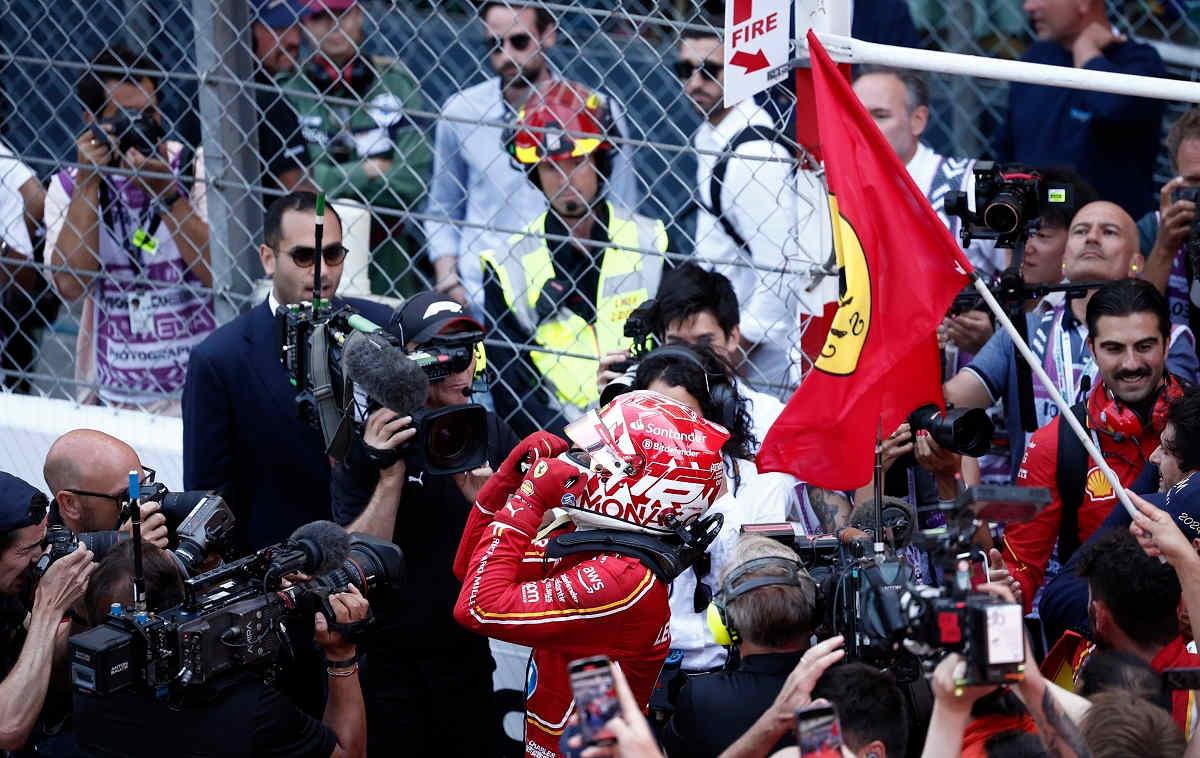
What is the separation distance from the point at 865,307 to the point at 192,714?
1.76 m

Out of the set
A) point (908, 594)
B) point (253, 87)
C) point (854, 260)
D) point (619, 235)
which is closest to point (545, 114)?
point (619, 235)

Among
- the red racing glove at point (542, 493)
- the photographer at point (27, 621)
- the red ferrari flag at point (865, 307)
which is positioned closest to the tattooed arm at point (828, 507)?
the red ferrari flag at point (865, 307)

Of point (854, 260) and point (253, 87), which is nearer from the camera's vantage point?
point (854, 260)

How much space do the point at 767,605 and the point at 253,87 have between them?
8.71ft

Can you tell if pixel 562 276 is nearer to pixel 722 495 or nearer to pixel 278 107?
pixel 722 495

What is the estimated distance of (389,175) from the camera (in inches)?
229

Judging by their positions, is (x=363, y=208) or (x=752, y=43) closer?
(x=752, y=43)

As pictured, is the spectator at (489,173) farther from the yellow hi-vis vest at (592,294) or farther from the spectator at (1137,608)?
the spectator at (1137,608)

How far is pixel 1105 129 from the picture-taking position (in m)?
5.82

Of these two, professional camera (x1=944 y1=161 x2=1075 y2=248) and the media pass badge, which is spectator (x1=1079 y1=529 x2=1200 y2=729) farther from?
the media pass badge

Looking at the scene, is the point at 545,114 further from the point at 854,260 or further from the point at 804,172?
the point at 854,260

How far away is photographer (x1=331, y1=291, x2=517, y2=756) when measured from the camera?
13.1ft

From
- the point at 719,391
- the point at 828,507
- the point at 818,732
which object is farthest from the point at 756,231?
the point at 818,732

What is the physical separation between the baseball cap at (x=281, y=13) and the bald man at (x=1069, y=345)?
8.82ft
